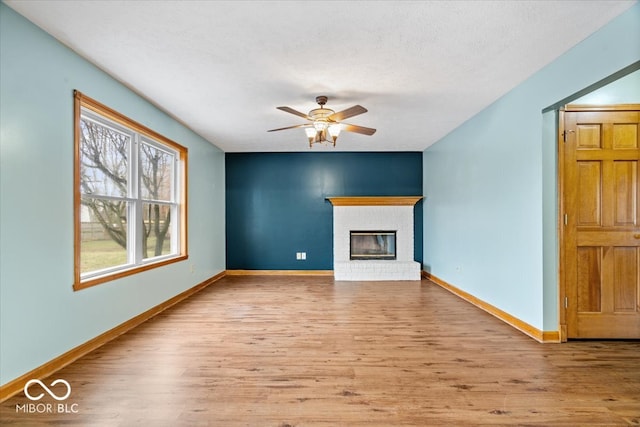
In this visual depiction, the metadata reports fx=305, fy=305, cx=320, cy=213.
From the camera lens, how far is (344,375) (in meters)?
2.17

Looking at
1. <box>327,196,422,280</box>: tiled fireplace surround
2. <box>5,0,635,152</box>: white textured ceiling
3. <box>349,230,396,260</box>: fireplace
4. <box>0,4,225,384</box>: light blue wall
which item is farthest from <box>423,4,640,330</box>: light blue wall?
<box>0,4,225,384</box>: light blue wall

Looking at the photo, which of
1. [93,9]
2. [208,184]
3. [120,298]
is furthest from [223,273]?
[93,9]

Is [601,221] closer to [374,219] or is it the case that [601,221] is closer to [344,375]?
[344,375]

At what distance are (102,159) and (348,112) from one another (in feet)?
7.94

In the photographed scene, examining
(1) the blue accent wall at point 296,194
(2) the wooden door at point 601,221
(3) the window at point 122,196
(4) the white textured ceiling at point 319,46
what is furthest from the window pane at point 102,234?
(2) the wooden door at point 601,221

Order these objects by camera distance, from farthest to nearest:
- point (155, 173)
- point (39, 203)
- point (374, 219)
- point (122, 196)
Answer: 1. point (374, 219)
2. point (155, 173)
3. point (122, 196)
4. point (39, 203)

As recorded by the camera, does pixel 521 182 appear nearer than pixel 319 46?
No

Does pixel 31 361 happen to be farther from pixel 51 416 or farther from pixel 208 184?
pixel 208 184

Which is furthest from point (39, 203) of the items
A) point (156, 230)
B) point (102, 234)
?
point (156, 230)

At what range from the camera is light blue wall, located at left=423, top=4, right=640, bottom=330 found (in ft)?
7.25

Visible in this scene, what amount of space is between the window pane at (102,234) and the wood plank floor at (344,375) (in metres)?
0.75

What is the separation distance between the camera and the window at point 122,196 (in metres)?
2.65

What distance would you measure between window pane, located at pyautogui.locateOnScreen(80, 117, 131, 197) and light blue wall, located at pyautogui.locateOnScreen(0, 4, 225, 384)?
29 centimetres

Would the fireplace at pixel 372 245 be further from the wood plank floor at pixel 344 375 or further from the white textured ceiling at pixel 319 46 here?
the white textured ceiling at pixel 319 46
